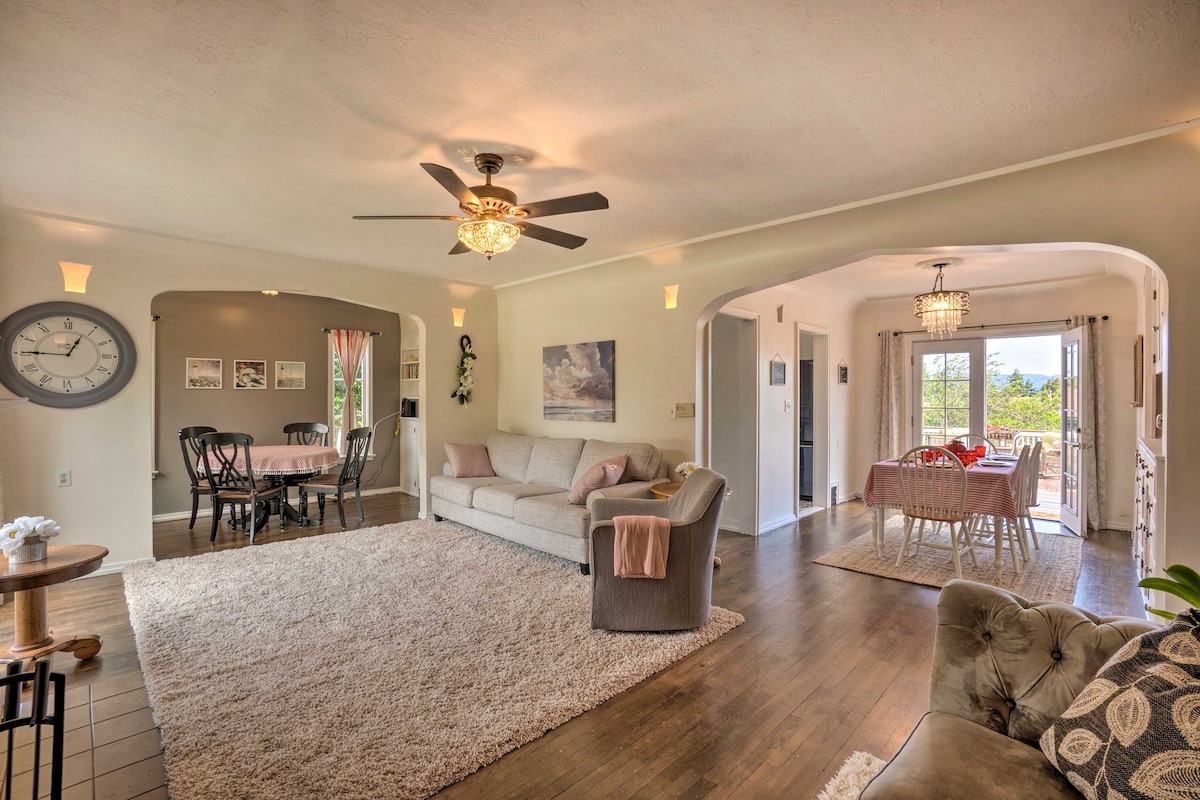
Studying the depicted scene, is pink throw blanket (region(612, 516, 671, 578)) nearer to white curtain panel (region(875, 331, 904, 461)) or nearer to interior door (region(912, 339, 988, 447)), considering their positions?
white curtain panel (region(875, 331, 904, 461))

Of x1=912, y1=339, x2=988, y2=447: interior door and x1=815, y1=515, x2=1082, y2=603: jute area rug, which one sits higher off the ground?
x1=912, y1=339, x2=988, y2=447: interior door

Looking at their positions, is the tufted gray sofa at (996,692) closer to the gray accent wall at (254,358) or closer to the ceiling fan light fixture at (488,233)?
the ceiling fan light fixture at (488,233)

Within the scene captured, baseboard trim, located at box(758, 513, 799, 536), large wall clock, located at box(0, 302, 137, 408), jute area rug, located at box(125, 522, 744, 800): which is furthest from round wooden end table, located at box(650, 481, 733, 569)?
large wall clock, located at box(0, 302, 137, 408)

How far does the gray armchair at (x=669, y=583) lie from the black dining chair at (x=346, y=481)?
3.60 m

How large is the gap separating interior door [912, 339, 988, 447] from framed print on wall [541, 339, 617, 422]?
420 cm

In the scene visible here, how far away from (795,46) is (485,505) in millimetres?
4240

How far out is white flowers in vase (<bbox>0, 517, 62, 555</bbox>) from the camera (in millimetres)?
2799

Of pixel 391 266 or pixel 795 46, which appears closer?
pixel 795 46

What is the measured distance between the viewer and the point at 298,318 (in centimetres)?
709

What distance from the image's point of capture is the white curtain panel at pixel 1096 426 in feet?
18.9

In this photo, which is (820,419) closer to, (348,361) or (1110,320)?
(1110,320)


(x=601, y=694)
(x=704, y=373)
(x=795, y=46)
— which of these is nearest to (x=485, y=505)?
(x=704, y=373)

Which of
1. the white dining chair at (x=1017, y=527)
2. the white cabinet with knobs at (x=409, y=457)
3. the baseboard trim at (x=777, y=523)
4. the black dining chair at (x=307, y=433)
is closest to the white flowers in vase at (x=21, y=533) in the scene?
the black dining chair at (x=307, y=433)

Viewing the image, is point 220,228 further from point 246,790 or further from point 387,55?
point 246,790
